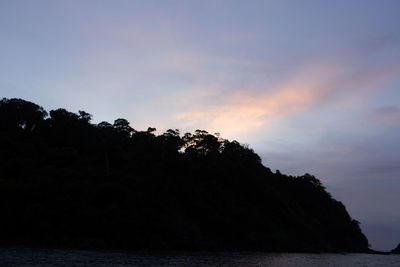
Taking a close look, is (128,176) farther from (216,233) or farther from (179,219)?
(216,233)

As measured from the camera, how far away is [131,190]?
8888 centimetres

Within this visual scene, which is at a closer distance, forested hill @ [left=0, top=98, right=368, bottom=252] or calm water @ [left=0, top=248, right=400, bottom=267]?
calm water @ [left=0, top=248, right=400, bottom=267]

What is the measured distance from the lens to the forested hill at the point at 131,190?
73.8 metres

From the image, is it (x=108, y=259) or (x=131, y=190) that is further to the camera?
(x=131, y=190)

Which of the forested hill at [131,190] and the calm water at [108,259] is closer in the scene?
the calm water at [108,259]

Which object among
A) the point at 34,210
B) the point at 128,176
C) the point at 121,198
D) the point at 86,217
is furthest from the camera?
the point at 128,176

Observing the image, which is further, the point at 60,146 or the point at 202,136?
the point at 202,136

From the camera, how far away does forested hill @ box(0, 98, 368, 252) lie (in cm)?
7381

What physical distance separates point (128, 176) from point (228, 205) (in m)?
30.2

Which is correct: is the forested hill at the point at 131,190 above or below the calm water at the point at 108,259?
above

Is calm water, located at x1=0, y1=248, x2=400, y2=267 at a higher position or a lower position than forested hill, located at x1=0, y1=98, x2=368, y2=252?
lower

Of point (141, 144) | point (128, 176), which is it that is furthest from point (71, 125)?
point (128, 176)

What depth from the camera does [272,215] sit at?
120m

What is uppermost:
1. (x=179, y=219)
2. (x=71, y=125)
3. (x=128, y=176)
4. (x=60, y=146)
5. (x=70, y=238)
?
(x=71, y=125)
